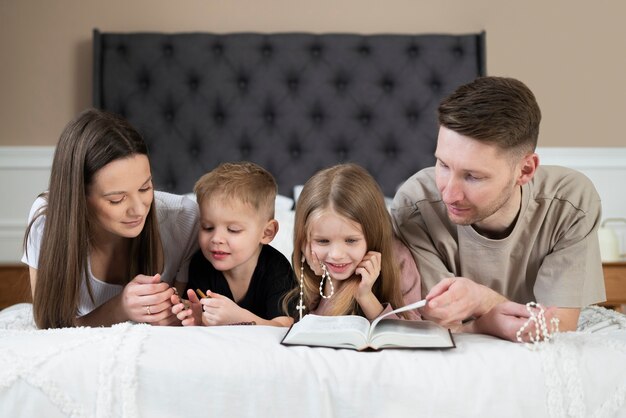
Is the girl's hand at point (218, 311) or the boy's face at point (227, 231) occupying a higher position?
the boy's face at point (227, 231)

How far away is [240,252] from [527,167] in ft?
2.70

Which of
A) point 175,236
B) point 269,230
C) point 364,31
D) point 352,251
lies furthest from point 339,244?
point 364,31

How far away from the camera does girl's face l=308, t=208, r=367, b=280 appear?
2.04 m

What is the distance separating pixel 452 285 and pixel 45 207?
115cm

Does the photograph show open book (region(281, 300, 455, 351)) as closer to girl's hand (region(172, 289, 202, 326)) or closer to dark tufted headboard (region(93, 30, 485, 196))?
girl's hand (region(172, 289, 202, 326))

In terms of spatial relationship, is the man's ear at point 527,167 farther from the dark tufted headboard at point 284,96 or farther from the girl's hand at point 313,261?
the dark tufted headboard at point 284,96

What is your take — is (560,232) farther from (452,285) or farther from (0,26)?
(0,26)

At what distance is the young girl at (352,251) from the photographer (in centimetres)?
204

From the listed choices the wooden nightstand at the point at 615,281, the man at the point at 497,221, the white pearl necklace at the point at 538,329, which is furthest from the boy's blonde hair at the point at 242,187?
the wooden nightstand at the point at 615,281

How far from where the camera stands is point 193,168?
3.84 metres

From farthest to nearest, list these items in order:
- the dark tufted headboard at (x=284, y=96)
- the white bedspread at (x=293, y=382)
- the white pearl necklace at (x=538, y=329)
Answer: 1. the dark tufted headboard at (x=284, y=96)
2. the white pearl necklace at (x=538, y=329)
3. the white bedspread at (x=293, y=382)

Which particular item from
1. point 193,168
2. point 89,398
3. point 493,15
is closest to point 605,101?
point 493,15

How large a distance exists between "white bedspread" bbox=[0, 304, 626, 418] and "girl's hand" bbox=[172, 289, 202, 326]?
14.2 inches

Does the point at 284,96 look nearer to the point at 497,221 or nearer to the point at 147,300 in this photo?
the point at 497,221
